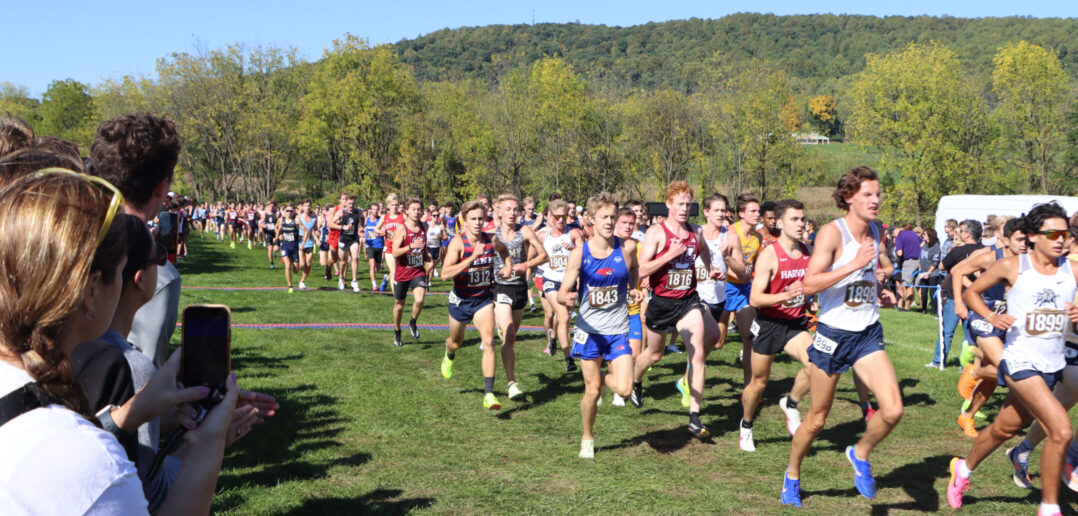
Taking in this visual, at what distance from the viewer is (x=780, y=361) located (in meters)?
10.8

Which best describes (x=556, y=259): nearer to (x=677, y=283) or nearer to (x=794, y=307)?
(x=677, y=283)

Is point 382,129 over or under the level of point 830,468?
over

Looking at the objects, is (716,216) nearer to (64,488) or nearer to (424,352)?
(424,352)

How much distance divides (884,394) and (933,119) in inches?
1832

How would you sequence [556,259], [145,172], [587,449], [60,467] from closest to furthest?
[60,467], [145,172], [587,449], [556,259]

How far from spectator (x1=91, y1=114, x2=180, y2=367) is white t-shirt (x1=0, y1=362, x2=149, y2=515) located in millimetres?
1601

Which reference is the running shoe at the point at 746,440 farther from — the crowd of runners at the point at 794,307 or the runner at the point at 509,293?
the runner at the point at 509,293

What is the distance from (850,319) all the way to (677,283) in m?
2.48

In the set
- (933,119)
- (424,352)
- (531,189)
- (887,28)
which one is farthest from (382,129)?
(887,28)

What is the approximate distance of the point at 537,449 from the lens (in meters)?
6.77

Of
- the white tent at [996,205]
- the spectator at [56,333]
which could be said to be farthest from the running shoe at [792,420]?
the white tent at [996,205]

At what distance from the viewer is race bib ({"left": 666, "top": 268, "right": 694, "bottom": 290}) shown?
24.8 ft

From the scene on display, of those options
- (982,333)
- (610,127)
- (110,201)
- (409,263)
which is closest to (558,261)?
(409,263)

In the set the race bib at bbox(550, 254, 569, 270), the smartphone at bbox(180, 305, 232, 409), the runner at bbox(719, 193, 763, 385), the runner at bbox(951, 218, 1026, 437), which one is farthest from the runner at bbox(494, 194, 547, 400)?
the smartphone at bbox(180, 305, 232, 409)
